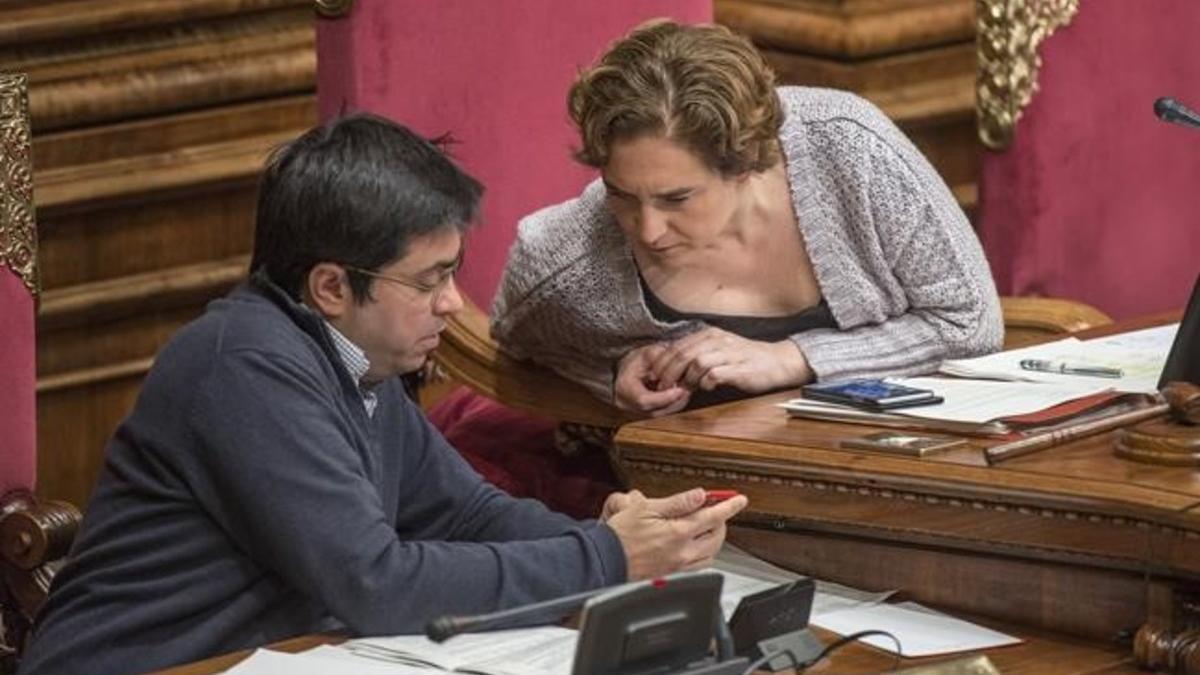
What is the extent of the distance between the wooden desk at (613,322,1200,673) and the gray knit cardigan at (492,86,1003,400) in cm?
54

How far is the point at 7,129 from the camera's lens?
2.73m

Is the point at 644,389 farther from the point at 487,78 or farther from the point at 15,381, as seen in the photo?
the point at 15,381

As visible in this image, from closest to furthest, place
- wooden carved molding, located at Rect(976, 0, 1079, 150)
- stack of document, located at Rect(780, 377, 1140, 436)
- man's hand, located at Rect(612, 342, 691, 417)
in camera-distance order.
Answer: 1. stack of document, located at Rect(780, 377, 1140, 436)
2. man's hand, located at Rect(612, 342, 691, 417)
3. wooden carved molding, located at Rect(976, 0, 1079, 150)

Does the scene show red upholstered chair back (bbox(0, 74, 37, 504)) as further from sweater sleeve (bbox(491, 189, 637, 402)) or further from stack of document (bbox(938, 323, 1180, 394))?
stack of document (bbox(938, 323, 1180, 394))

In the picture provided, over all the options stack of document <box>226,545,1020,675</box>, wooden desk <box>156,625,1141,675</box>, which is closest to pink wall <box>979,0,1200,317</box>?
stack of document <box>226,545,1020,675</box>

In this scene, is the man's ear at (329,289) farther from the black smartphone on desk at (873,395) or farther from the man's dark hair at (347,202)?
the black smartphone on desk at (873,395)

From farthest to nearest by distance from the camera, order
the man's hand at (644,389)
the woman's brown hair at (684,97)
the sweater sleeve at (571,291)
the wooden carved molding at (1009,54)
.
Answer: the wooden carved molding at (1009,54) → the sweater sleeve at (571,291) → the man's hand at (644,389) → the woman's brown hair at (684,97)

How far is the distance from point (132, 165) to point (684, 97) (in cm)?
159

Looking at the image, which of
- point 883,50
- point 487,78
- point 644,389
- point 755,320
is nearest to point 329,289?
point 644,389

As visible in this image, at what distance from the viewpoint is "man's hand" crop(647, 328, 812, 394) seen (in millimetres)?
3000

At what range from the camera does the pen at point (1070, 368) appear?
9.10 ft

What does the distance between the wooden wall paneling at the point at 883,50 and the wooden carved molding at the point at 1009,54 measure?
3.57ft

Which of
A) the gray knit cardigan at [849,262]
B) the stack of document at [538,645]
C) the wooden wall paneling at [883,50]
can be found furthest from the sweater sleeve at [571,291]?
the wooden wall paneling at [883,50]

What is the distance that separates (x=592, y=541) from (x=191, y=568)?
34 cm
